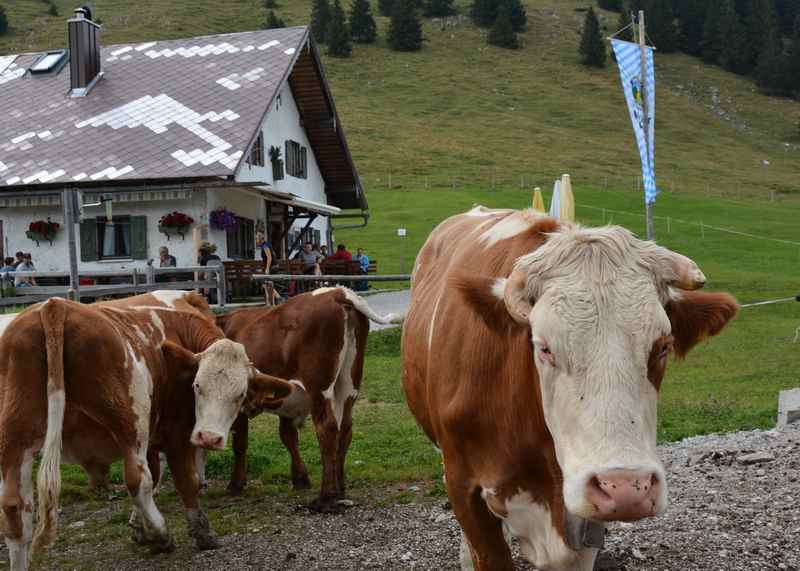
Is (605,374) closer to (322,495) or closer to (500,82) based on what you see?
(322,495)

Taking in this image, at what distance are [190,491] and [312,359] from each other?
197 cm

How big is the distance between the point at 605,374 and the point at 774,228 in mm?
47193

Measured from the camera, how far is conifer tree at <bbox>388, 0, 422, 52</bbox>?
326ft

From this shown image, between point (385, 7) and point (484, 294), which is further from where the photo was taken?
point (385, 7)

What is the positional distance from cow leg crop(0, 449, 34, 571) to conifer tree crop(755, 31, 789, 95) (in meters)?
110

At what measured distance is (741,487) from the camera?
630cm

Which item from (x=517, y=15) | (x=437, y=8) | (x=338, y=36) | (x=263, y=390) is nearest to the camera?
(x=263, y=390)

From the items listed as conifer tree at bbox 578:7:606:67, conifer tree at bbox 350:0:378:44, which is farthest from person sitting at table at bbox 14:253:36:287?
conifer tree at bbox 578:7:606:67

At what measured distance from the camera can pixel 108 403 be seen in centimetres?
575

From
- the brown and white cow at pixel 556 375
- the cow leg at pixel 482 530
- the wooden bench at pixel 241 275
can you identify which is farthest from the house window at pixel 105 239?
the cow leg at pixel 482 530

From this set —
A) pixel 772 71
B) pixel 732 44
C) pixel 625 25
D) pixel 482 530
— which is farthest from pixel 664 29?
pixel 482 530

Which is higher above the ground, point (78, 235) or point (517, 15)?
point (517, 15)

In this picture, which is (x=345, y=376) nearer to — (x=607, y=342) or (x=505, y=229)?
(x=505, y=229)

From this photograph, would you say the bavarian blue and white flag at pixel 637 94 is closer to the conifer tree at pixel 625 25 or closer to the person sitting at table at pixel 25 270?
the person sitting at table at pixel 25 270
